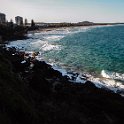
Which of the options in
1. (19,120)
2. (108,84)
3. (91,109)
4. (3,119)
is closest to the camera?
(3,119)

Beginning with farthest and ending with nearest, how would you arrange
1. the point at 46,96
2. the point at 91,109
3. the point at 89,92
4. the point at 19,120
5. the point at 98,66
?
the point at 98,66 → the point at 89,92 → the point at 46,96 → the point at 91,109 → the point at 19,120

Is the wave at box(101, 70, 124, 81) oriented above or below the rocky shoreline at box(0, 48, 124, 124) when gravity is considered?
below

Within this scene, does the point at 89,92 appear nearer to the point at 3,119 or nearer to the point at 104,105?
the point at 104,105

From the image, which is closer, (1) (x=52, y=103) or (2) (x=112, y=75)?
(1) (x=52, y=103)

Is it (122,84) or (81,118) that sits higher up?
(81,118)

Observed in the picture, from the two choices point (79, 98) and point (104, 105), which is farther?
point (79, 98)

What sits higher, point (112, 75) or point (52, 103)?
point (52, 103)

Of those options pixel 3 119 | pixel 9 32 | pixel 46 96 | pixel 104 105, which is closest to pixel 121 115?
pixel 104 105

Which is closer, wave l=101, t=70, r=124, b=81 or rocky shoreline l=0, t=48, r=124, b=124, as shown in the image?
rocky shoreline l=0, t=48, r=124, b=124
